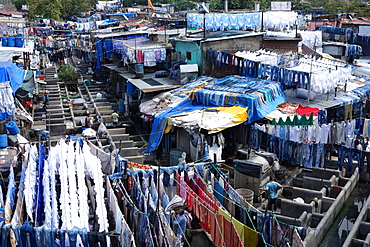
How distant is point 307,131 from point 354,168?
303 centimetres

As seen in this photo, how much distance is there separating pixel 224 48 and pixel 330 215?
43.0 ft

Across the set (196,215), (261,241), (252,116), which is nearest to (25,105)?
(252,116)

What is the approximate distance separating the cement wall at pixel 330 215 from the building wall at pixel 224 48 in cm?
923

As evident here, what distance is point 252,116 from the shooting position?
19391 millimetres

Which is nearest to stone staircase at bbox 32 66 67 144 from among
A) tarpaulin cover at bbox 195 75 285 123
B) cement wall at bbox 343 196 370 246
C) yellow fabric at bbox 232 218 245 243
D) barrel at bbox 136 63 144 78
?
barrel at bbox 136 63 144 78

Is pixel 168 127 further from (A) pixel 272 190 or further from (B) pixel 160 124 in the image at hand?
(A) pixel 272 190

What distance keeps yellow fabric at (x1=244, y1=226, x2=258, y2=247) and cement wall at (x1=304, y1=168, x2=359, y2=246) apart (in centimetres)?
195

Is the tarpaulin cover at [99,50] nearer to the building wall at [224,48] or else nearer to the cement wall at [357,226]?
the building wall at [224,48]

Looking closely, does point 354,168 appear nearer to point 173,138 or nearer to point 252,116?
point 252,116

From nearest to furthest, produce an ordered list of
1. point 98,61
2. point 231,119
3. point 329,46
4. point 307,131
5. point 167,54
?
point 307,131
point 231,119
point 167,54
point 98,61
point 329,46

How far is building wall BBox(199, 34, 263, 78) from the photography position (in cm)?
2505

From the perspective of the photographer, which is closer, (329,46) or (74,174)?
(74,174)

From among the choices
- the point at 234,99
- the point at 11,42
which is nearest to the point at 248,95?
the point at 234,99

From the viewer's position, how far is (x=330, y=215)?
15.4 metres
